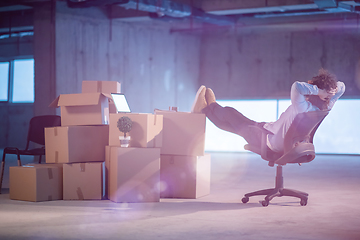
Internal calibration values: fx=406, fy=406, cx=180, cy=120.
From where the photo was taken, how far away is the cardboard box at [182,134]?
4.02 metres

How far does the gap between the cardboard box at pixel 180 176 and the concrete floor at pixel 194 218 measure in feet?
0.46

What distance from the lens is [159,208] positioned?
137 inches

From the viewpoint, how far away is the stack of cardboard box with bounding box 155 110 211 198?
402cm

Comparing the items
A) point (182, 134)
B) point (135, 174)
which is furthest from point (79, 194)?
point (182, 134)

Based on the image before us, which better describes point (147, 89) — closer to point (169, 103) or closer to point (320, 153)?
point (169, 103)

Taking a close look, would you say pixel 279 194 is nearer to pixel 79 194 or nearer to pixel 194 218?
pixel 194 218

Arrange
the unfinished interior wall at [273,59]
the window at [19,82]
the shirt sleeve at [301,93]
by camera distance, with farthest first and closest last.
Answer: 1. the window at [19,82]
2. the unfinished interior wall at [273,59]
3. the shirt sleeve at [301,93]

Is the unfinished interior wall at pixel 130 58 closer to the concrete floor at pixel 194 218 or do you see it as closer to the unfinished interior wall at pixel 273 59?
the unfinished interior wall at pixel 273 59

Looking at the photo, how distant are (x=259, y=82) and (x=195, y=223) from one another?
7.94m

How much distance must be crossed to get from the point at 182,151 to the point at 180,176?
251mm

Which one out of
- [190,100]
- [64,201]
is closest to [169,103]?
[190,100]

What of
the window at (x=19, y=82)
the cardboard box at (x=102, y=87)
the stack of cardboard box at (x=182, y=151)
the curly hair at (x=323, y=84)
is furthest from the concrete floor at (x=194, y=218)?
the window at (x=19, y=82)

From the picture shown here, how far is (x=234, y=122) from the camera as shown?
4.14 m

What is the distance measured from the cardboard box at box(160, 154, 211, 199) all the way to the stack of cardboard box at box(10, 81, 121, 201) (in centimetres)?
61
